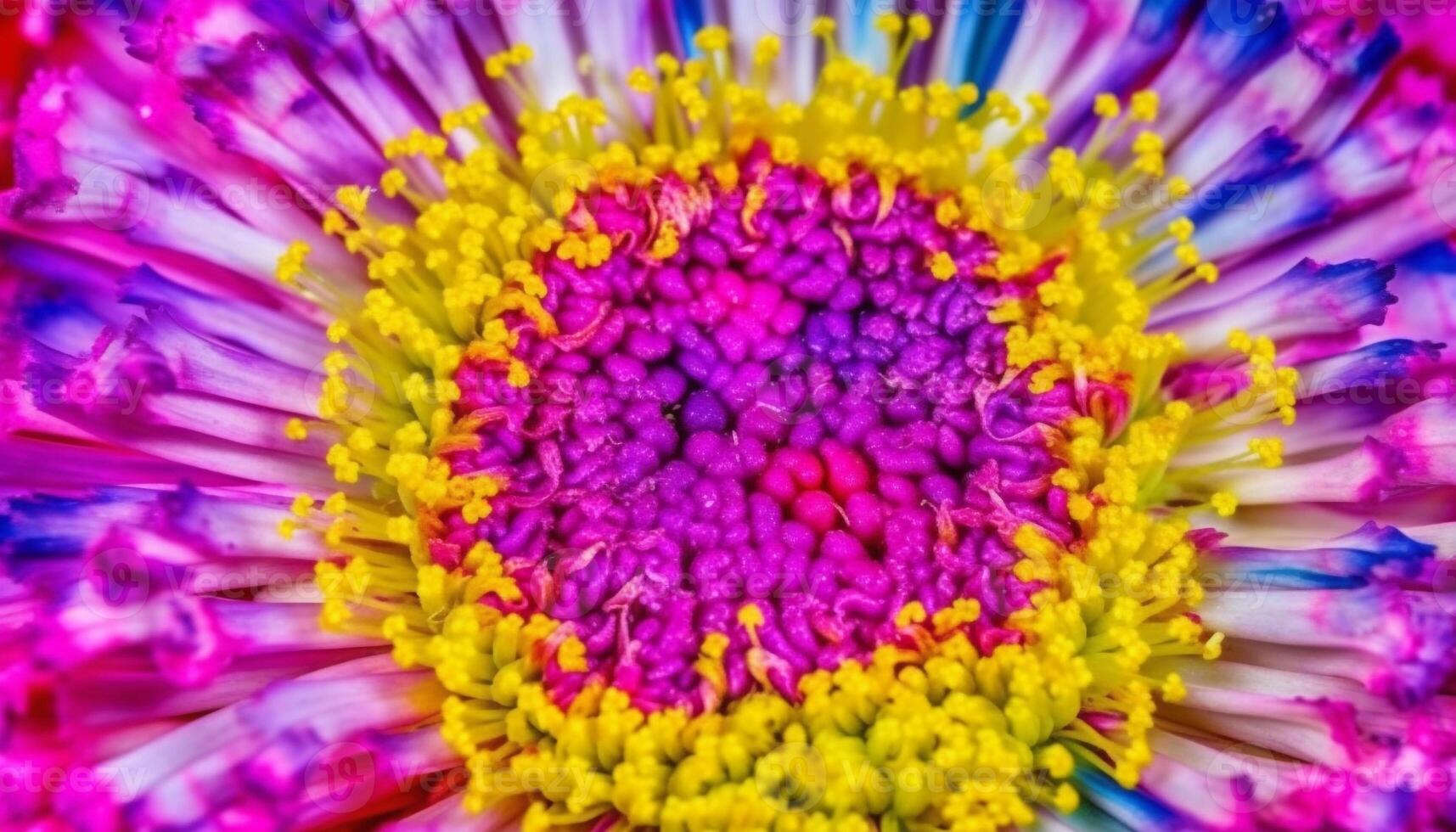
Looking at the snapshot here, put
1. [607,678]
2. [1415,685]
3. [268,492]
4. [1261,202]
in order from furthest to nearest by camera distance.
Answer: [1261,202] → [268,492] → [607,678] → [1415,685]

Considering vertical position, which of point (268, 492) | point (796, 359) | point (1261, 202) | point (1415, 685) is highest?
point (1261, 202)

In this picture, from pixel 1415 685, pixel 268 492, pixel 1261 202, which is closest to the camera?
pixel 1415 685

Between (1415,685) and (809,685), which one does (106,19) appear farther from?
(1415,685)

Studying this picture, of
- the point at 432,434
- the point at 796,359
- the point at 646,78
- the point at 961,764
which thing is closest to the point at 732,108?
the point at 646,78

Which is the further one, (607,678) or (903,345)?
(903,345)

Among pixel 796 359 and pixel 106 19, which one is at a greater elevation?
pixel 106 19
